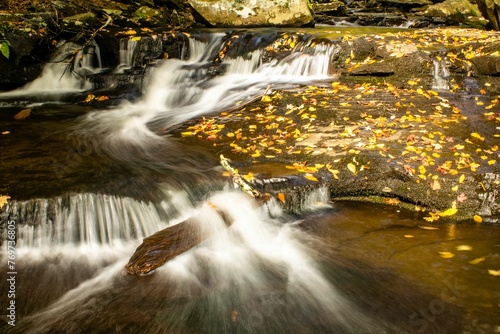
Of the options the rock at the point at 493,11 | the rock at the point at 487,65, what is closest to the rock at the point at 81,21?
the rock at the point at 487,65

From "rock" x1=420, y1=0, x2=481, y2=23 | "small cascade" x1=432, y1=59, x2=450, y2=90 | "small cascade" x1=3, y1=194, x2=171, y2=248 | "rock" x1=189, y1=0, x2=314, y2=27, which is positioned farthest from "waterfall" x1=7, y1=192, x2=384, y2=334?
"rock" x1=420, y1=0, x2=481, y2=23

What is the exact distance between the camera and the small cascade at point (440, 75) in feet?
25.7

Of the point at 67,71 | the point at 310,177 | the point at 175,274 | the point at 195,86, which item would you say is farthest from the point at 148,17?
the point at 175,274

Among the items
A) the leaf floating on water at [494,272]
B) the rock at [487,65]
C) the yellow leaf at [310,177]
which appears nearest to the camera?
the leaf floating on water at [494,272]

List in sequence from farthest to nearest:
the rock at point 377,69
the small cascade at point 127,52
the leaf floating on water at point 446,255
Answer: the small cascade at point 127,52
the rock at point 377,69
the leaf floating on water at point 446,255

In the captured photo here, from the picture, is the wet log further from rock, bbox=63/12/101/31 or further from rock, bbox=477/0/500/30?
rock, bbox=477/0/500/30

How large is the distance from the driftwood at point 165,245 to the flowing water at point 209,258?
0.10 meters

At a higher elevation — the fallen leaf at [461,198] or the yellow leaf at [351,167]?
the yellow leaf at [351,167]

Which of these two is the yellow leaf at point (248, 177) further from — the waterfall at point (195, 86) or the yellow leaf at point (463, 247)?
the yellow leaf at point (463, 247)

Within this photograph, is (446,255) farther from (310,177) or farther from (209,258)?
(209,258)

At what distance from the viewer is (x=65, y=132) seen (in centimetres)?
665

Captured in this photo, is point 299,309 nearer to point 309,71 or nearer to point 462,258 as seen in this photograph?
point 462,258

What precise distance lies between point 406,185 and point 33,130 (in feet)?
21.4

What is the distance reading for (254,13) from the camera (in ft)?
42.4
